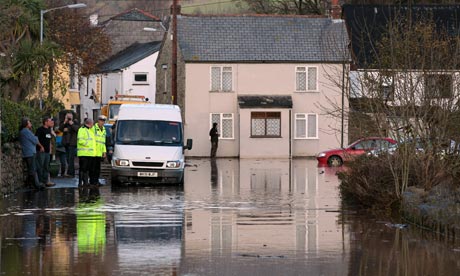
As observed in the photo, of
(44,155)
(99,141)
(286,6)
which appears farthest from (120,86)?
(44,155)

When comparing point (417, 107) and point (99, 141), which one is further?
point (99, 141)

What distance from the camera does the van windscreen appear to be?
2934 centimetres

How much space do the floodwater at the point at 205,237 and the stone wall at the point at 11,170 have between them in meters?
0.53

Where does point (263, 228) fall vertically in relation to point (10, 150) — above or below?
below

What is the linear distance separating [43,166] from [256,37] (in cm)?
3152

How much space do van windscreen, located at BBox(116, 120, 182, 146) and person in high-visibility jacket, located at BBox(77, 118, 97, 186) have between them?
5.98 ft

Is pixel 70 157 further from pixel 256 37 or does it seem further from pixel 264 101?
pixel 256 37

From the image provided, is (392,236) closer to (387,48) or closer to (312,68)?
(387,48)

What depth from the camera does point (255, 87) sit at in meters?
57.1

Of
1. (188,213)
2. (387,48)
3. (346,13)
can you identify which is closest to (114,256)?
(188,213)

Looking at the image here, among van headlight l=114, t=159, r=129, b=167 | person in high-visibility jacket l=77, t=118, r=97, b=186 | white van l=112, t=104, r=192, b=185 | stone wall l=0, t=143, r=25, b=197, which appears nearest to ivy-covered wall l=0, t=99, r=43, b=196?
stone wall l=0, t=143, r=25, b=197

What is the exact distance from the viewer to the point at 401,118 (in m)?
20.5

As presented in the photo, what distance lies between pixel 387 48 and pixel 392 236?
618cm

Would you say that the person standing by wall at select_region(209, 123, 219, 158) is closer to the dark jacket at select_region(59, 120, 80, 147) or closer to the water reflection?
the dark jacket at select_region(59, 120, 80, 147)
